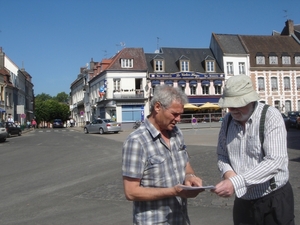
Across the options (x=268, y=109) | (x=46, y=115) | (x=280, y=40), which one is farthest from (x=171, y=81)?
(x=46, y=115)

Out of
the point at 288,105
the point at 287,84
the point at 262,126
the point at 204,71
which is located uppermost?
the point at 204,71

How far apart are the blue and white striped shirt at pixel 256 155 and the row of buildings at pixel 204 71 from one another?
44.3 metres

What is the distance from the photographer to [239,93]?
265 cm

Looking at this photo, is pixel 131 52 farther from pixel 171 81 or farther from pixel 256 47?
pixel 256 47

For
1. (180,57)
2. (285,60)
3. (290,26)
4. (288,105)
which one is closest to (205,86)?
(180,57)

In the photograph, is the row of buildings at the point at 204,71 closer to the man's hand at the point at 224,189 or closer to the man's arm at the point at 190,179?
the man's arm at the point at 190,179

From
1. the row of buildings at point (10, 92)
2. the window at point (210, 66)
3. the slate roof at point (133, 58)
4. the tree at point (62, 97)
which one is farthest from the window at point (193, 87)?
the tree at point (62, 97)

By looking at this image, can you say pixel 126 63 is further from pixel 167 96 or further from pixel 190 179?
pixel 190 179

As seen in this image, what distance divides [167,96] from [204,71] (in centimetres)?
4727

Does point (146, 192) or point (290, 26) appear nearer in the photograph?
point (146, 192)

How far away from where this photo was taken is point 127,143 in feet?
8.49

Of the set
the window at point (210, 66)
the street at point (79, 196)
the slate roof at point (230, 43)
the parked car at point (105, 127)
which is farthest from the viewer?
the slate roof at point (230, 43)

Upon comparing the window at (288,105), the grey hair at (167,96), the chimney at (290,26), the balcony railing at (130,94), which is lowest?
the grey hair at (167,96)

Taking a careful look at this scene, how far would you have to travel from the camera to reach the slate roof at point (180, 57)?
4872 cm
